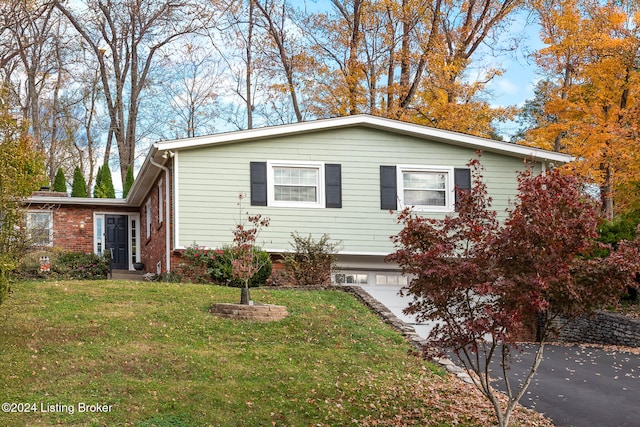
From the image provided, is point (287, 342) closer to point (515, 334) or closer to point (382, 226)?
point (515, 334)

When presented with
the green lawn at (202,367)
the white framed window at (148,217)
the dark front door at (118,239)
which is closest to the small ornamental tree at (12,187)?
the green lawn at (202,367)

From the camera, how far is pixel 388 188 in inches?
738

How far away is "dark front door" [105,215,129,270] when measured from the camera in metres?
25.6

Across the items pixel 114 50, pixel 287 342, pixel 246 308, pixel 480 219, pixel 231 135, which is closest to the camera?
pixel 480 219

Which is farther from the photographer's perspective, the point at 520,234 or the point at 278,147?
the point at 278,147

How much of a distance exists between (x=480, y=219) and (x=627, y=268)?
5.55 ft

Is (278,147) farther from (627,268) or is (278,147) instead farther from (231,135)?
(627,268)

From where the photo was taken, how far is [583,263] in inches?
342

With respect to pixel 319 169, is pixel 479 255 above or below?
below

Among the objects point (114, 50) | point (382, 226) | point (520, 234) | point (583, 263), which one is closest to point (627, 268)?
point (583, 263)

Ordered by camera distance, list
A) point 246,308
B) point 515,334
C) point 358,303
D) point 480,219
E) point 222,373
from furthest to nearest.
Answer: point 358,303 < point 246,308 < point 222,373 < point 480,219 < point 515,334

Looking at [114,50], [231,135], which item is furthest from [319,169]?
[114,50]

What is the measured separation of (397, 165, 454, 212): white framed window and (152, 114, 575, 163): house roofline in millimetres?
810

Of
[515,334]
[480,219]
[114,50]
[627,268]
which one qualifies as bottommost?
[515,334]
